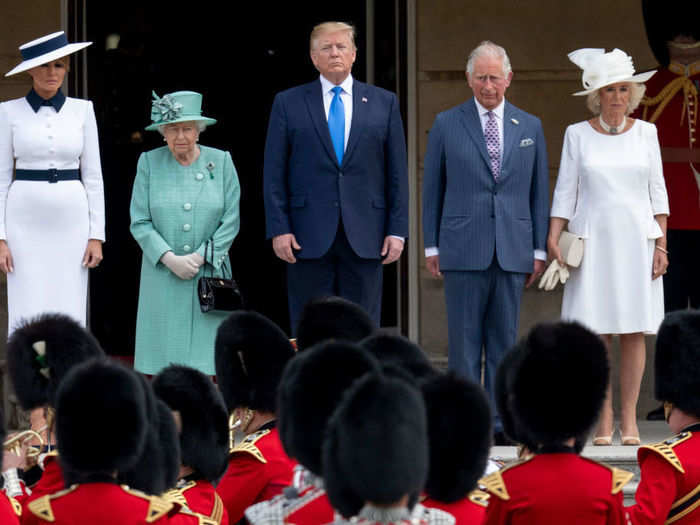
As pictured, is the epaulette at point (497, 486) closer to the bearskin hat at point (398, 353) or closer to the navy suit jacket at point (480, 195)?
the bearskin hat at point (398, 353)

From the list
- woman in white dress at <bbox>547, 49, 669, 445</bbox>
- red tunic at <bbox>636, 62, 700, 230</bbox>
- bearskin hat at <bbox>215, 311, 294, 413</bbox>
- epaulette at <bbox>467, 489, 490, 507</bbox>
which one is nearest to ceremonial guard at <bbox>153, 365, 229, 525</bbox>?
bearskin hat at <bbox>215, 311, 294, 413</bbox>

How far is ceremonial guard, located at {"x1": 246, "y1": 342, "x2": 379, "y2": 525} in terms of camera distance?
3781mm

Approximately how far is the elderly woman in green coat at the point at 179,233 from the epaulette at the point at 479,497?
2898 mm

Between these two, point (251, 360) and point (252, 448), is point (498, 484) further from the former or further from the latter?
point (251, 360)

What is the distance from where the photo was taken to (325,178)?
6.75 meters

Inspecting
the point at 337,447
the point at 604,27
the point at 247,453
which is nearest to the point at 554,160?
the point at 604,27

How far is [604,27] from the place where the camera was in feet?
28.2

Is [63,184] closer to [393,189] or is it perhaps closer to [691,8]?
[393,189]

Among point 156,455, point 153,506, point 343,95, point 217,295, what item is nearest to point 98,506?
point 153,506

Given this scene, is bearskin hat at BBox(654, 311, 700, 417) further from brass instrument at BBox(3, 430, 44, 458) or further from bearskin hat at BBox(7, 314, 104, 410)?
brass instrument at BBox(3, 430, 44, 458)

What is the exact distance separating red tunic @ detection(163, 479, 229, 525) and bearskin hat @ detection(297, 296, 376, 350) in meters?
0.57

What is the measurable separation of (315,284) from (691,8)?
2.77 meters

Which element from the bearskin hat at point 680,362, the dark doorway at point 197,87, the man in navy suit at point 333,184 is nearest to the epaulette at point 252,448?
the bearskin hat at point 680,362

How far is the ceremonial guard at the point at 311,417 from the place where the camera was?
3.78m
